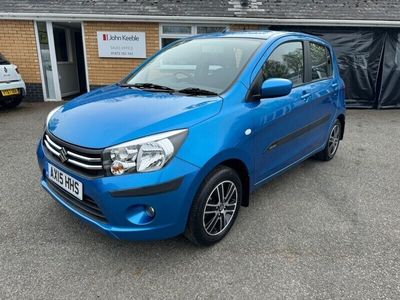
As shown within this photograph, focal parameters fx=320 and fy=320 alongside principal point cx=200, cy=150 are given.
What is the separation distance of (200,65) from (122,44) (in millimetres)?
6476

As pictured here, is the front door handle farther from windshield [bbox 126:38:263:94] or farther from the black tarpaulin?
the black tarpaulin

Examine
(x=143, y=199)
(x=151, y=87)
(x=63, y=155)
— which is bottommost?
(x=143, y=199)

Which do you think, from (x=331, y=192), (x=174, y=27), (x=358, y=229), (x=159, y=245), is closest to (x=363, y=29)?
(x=174, y=27)

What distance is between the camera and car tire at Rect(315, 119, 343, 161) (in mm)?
4582

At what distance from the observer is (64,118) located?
2635 mm

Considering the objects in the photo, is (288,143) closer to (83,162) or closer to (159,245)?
(159,245)

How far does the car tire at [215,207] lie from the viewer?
2406 mm

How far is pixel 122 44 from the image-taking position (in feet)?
29.1

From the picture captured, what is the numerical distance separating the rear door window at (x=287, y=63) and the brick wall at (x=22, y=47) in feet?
26.1

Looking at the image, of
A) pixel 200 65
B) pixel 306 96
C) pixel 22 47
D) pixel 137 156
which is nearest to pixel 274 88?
pixel 200 65

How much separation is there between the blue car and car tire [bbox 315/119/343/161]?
1029mm

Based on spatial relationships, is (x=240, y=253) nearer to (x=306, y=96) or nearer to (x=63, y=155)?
(x=63, y=155)

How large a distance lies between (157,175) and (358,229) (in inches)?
80.9

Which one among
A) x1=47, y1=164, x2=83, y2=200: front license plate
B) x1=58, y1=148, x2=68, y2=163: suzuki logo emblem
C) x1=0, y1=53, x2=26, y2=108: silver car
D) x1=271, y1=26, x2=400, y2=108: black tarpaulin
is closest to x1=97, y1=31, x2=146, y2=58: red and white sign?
x1=0, y1=53, x2=26, y2=108: silver car
